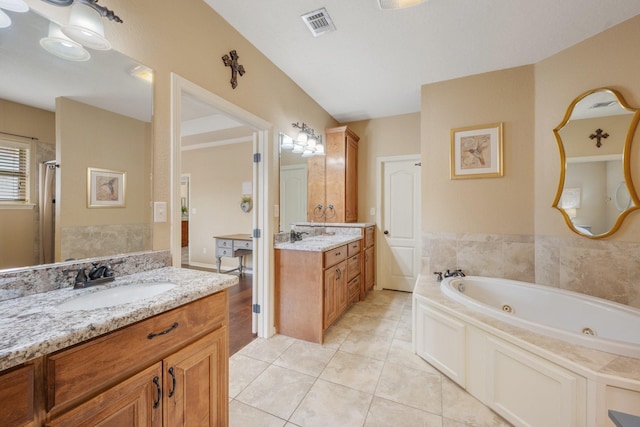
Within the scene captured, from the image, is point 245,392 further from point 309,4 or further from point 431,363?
point 309,4

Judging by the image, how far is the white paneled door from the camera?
12.3 feet

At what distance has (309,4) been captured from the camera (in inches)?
70.2

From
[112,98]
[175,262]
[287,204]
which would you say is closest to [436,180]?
[287,204]

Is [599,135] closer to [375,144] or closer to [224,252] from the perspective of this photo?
[375,144]

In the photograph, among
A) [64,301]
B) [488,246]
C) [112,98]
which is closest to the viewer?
[64,301]

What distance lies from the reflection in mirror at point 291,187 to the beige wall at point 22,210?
1.76 metres

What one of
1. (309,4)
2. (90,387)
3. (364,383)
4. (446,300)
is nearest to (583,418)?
(446,300)

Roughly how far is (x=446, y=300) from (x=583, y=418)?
917 mm

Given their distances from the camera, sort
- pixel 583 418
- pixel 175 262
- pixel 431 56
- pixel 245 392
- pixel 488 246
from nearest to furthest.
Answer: pixel 583 418 < pixel 175 262 < pixel 245 392 < pixel 431 56 < pixel 488 246

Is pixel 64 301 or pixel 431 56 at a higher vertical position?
pixel 431 56

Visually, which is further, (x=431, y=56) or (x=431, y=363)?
(x=431, y=56)

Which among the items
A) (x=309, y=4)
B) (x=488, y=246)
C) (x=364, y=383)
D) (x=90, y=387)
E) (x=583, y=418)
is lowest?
(x=364, y=383)

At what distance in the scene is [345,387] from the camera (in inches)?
69.5

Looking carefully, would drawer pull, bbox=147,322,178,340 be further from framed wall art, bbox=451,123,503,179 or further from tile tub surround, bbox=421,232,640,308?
framed wall art, bbox=451,123,503,179
